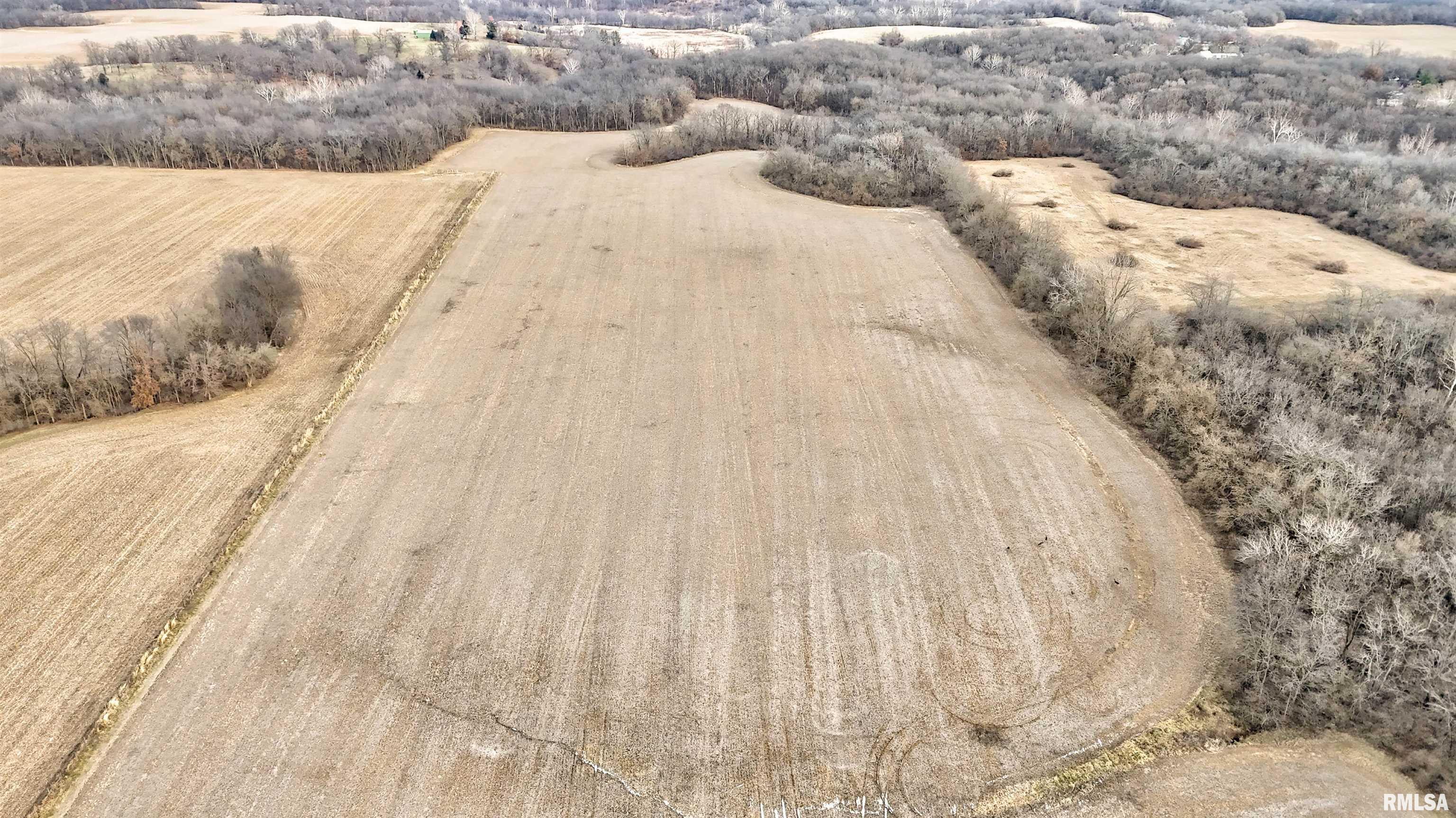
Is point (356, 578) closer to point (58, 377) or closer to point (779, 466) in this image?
Answer: point (779, 466)

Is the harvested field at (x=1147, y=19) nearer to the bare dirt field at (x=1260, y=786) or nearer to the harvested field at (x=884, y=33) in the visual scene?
the harvested field at (x=884, y=33)

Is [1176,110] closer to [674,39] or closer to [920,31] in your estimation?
[920,31]

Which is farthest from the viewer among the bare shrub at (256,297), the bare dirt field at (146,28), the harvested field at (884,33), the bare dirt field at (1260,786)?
the harvested field at (884,33)

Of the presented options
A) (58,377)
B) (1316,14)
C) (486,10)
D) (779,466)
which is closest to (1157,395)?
(779,466)

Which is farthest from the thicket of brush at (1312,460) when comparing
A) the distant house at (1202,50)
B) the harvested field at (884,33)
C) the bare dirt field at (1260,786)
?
the harvested field at (884,33)

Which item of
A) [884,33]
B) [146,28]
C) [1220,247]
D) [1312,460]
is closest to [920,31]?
[884,33]

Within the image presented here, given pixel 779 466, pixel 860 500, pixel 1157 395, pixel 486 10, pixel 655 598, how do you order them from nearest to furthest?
pixel 655 598
pixel 860 500
pixel 779 466
pixel 1157 395
pixel 486 10

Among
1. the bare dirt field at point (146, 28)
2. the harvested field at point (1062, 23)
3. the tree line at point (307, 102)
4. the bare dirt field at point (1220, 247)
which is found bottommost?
the bare dirt field at point (1220, 247)
